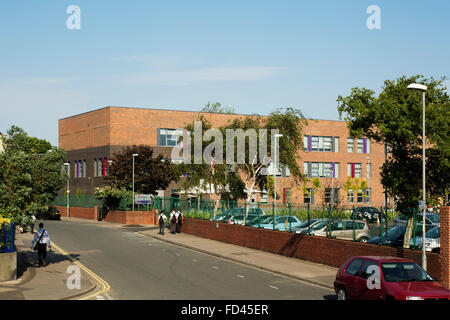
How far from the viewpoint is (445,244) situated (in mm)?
19406

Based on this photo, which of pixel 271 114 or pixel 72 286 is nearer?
pixel 72 286

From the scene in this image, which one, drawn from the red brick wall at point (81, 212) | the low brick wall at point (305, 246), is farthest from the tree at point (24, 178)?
the red brick wall at point (81, 212)

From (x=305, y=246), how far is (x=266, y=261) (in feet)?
6.95

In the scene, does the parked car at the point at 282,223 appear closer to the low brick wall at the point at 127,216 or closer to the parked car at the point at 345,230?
the parked car at the point at 345,230

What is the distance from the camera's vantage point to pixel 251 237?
1351 inches

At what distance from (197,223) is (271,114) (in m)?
10.3

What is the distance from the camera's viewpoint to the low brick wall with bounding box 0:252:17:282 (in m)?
20.1

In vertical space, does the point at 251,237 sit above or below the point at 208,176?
below

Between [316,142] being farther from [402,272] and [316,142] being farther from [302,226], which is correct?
[402,272]

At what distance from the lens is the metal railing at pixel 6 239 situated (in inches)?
803

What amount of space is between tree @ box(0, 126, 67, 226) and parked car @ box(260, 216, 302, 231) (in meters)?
12.6

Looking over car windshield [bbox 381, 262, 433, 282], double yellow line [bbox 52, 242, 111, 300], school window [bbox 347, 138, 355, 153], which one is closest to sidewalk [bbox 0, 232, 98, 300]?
double yellow line [bbox 52, 242, 111, 300]

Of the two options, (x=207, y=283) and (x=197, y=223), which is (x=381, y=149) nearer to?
(x=197, y=223)

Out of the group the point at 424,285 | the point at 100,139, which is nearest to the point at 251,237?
the point at 424,285
